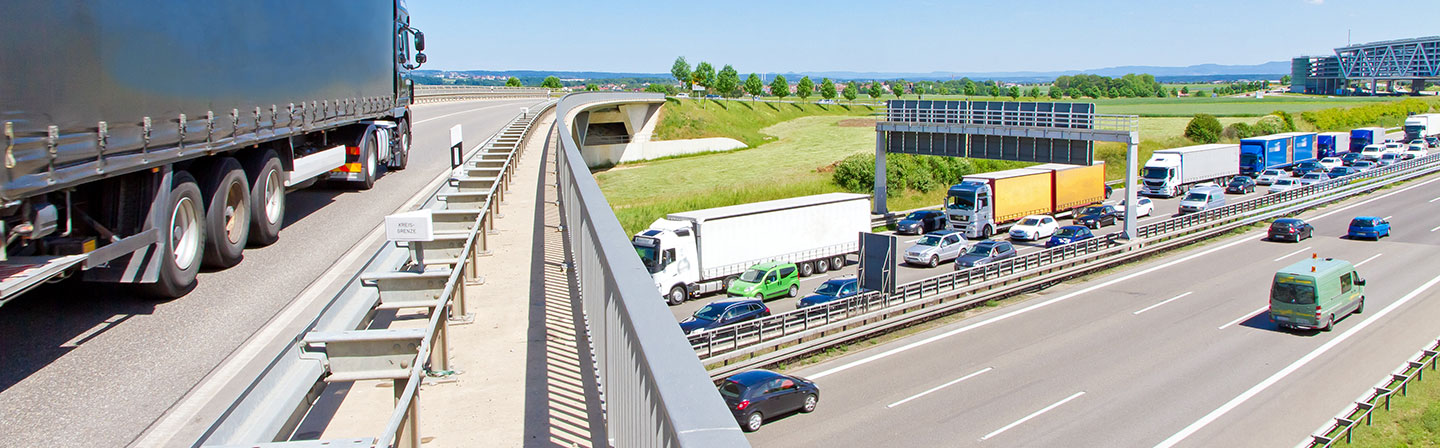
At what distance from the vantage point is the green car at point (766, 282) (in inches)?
1100

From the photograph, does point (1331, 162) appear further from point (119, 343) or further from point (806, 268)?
point (119, 343)

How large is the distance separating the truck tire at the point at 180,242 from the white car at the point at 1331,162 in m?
69.4

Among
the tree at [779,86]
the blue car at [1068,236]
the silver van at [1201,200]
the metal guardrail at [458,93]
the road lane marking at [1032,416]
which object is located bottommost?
the road lane marking at [1032,416]

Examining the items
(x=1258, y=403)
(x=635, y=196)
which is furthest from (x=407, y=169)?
(x=635, y=196)

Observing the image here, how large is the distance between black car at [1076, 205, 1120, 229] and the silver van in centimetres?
379

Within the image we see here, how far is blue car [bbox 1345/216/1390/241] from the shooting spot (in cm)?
3800

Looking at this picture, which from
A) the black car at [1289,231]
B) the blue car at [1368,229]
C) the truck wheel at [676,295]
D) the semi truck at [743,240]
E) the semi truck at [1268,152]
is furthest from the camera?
the semi truck at [1268,152]

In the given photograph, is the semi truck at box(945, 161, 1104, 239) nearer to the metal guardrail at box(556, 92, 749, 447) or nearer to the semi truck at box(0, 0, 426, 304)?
the semi truck at box(0, 0, 426, 304)

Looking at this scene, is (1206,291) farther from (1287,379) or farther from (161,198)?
(161,198)

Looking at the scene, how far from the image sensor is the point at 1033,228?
38.8 metres

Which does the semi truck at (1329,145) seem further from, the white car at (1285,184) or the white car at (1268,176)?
the white car at (1285,184)

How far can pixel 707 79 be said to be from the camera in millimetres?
138250

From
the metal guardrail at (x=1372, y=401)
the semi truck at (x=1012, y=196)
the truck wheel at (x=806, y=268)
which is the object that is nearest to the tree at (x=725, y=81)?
the semi truck at (x=1012, y=196)

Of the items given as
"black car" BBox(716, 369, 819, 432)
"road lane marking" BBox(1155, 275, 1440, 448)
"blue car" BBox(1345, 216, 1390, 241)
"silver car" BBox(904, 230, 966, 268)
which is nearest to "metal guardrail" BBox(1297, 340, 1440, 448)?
"road lane marking" BBox(1155, 275, 1440, 448)
